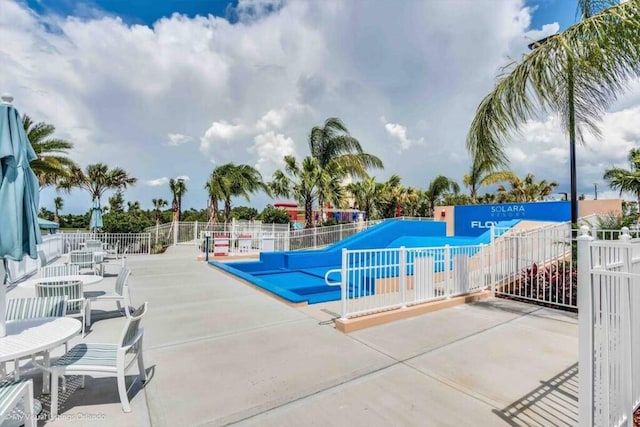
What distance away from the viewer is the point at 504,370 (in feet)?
12.1

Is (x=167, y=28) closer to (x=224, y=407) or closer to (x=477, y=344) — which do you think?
(x=224, y=407)

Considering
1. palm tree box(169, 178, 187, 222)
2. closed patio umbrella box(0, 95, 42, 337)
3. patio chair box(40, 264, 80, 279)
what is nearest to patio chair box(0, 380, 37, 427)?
closed patio umbrella box(0, 95, 42, 337)

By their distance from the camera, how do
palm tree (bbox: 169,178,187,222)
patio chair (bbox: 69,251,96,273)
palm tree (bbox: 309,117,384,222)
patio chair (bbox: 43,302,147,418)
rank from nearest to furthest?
patio chair (bbox: 43,302,147,418)
patio chair (bbox: 69,251,96,273)
palm tree (bbox: 309,117,384,222)
palm tree (bbox: 169,178,187,222)

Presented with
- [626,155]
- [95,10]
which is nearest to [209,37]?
[95,10]

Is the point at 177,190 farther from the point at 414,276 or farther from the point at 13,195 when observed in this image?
the point at 13,195

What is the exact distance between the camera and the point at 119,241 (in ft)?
55.7

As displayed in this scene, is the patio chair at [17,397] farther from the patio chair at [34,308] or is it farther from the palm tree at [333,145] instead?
the palm tree at [333,145]

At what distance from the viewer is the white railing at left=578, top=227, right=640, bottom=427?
7.13 feet

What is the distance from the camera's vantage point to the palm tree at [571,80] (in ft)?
14.2

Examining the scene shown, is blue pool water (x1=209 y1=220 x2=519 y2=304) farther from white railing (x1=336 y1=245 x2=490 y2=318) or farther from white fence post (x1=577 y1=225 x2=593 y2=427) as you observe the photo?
white fence post (x1=577 y1=225 x2=593 y2=427)

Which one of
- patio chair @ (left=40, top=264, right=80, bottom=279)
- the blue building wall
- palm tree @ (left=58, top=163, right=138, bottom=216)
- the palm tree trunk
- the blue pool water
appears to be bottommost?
the blue pool water

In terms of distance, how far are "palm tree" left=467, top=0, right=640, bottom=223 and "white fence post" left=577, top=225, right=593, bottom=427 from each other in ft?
12.9

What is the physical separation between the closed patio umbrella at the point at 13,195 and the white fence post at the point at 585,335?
15.6ft

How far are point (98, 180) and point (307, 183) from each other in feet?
61.8
